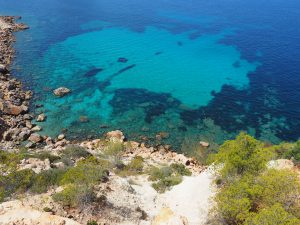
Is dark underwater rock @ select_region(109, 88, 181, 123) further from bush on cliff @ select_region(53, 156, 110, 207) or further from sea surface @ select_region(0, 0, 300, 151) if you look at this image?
bush on cliff @ select_region(53, 156, 110, 207)

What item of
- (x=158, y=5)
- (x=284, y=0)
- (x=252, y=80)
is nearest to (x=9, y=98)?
(x=252, y=80)

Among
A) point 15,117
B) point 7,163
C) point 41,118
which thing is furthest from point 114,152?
point 15,117

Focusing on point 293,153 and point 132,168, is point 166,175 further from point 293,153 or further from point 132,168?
point 293,153

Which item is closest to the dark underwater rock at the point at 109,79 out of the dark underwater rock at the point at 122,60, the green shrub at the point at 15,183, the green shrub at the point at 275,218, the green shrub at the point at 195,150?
the dark underwater rock at the point at 122,60

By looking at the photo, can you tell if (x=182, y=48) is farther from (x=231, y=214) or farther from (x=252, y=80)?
(x=231, y=214)

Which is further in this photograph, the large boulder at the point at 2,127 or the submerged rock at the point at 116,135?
the submerged rock at the point at 116,135

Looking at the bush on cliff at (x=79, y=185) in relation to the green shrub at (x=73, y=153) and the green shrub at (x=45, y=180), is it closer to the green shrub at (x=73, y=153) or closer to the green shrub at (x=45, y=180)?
the green shrub at (x=45, y=180)
